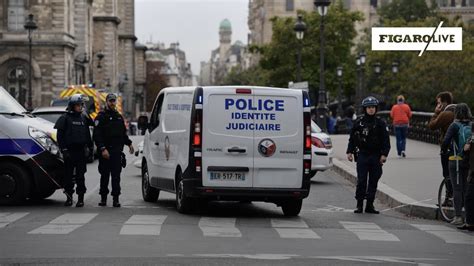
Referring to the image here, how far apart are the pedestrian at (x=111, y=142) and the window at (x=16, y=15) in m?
65.4

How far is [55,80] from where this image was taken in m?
85.9

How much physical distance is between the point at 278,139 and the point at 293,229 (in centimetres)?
222

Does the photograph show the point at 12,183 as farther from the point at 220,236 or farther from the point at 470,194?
the point at 470,194

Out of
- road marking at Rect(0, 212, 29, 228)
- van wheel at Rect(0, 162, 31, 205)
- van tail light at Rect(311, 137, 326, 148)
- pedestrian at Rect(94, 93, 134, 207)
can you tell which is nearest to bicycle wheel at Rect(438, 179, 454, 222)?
pedestrian at Rect(94, 93, 134, 207)

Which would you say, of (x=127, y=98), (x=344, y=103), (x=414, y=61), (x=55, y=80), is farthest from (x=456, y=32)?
(x=127, y=98)

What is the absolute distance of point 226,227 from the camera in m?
16.5

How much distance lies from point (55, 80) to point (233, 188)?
226 feet

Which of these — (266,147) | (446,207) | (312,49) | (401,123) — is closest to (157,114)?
(266,147)

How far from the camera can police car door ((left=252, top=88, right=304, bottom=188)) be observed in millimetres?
18422

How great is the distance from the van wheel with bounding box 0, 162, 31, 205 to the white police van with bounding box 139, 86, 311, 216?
2.77 meters

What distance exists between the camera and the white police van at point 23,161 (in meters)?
19.7

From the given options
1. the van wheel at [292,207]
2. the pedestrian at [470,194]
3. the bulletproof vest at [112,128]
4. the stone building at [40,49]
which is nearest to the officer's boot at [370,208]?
the van wheel at [292,207]

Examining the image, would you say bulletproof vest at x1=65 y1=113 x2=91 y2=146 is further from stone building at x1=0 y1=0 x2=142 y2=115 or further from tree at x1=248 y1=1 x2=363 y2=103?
tree at x1=248 y1=1 x2=363 y2=103

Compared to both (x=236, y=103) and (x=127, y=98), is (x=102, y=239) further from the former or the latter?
(x=127, y=98)
